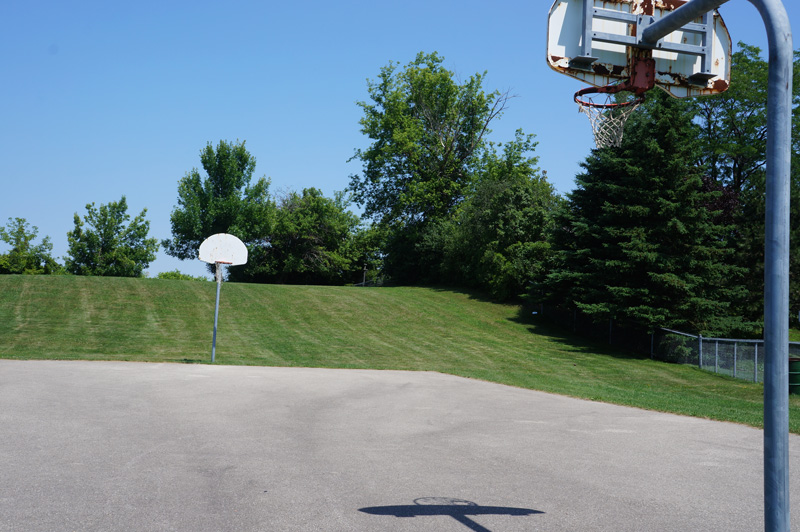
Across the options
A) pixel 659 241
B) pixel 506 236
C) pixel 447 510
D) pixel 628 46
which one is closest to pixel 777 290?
pixel 628 46

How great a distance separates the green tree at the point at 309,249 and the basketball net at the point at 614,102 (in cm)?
4711

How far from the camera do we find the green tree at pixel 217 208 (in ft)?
208

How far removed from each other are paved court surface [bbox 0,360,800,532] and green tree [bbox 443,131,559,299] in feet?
92.8

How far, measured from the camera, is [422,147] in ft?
192

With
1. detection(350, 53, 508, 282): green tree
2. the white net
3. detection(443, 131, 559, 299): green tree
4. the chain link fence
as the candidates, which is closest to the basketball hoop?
the white net

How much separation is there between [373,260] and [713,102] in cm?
3301

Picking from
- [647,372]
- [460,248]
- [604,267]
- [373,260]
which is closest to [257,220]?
[373,260]

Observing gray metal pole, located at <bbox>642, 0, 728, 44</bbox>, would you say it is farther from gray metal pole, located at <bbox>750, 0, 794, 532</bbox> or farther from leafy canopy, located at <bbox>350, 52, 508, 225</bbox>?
leafy canopy, located at <bbox>350, 52, 508, 225</bbox>

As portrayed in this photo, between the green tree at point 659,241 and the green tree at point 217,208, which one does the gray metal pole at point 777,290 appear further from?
the green tree at point 217,208

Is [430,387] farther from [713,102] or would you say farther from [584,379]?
[713,102]

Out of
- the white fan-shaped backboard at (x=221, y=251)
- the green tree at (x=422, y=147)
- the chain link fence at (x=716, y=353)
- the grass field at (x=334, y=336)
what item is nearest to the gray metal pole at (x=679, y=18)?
the grass field at (x=334, y=336)

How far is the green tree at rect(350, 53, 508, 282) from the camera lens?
186 feet

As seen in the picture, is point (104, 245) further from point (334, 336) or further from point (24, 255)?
point (334, 336)

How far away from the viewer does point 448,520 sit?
5371 mm
